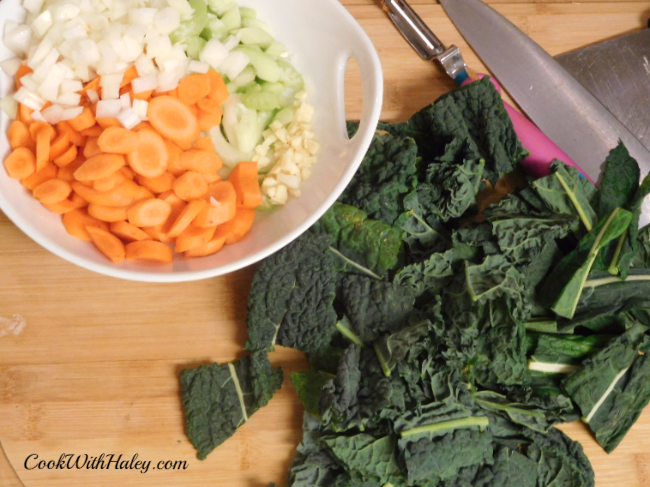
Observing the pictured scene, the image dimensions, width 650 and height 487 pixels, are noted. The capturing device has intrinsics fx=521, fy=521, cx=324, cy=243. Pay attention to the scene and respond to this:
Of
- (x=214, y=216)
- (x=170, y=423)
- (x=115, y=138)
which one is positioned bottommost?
(x=170, y=423)

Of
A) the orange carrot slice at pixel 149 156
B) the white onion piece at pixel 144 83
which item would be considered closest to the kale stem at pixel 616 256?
the orange carrot slice at pixel 149 156

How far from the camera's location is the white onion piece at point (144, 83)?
5.05ft

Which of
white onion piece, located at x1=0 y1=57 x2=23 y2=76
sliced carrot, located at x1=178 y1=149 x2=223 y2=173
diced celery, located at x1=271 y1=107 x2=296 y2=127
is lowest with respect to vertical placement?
diced celery, located at x1=271 y1=107 x2=296 y2=127

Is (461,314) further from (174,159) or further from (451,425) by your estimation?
(174,159)

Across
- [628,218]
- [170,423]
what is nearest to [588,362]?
[628,218]

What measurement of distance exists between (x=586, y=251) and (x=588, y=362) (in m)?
0.37

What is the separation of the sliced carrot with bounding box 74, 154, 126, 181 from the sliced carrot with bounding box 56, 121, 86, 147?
0.14 meters

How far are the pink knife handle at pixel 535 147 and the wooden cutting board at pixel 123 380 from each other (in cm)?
91

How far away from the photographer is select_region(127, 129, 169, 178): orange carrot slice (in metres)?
1.50

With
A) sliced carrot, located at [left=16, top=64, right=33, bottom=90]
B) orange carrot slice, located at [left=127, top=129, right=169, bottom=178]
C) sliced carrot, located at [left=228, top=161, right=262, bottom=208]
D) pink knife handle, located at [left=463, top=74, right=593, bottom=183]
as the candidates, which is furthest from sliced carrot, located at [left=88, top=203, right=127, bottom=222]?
pink knife handle, located at [left=463, top=74, right=593, bottom=183]

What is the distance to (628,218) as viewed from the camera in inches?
67.4

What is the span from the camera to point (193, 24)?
5.36 feet

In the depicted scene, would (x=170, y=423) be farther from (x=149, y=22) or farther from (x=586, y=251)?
(x=586, y=251)

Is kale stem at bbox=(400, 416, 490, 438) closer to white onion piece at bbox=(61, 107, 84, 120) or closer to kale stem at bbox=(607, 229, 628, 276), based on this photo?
kale stem at bbox=(607, 229, 628, 276)
